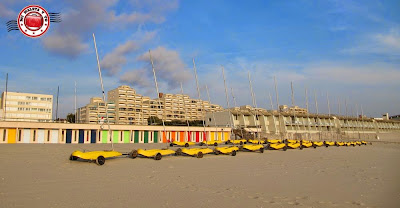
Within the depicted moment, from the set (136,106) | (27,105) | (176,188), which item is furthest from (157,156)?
(136,106)

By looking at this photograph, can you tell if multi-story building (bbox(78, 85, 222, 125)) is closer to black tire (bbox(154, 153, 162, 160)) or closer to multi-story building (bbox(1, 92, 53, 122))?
multi-story building (bbox(1, 92, 53, 122))

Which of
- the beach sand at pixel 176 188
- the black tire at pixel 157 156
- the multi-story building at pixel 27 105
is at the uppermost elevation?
the multi-story building at pixel 27 105

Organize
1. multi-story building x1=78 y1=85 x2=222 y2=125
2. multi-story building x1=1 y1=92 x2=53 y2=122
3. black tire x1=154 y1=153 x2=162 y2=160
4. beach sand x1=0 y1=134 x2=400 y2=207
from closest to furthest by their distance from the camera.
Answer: beach sand x1=0 y1=134 x2=400 y2=207
black tire x1=154 y1=153 x2=162 y2=160
multi-story building x1=1 y1=92 x2=53 y2=122
multi-story building x1=78 y1=85 x2=222 y2=125

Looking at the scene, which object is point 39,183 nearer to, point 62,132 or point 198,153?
point 198,153

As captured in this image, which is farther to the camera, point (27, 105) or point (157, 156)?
point (27, 105)

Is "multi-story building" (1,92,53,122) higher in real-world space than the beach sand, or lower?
higher

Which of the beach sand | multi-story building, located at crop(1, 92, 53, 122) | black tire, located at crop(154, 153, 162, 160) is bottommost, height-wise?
the beach sand

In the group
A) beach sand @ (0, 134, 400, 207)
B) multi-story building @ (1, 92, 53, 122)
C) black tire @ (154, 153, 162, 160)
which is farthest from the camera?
multi-story building @ (1, 92, 53, 122)

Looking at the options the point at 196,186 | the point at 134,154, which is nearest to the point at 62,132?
the point at 134,154

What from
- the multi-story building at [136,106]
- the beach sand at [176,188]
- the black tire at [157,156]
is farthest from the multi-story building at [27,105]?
the beach sand at [176,188]

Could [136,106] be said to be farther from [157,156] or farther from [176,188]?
[176,188]

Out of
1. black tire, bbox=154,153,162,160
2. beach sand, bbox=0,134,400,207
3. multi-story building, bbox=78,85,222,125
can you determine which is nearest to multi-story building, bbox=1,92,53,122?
multi-story building, bbox=78,85,222,125

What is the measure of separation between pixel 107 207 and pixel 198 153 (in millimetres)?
12965

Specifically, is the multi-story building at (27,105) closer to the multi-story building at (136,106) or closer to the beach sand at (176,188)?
the multi-story building at (136,106)
